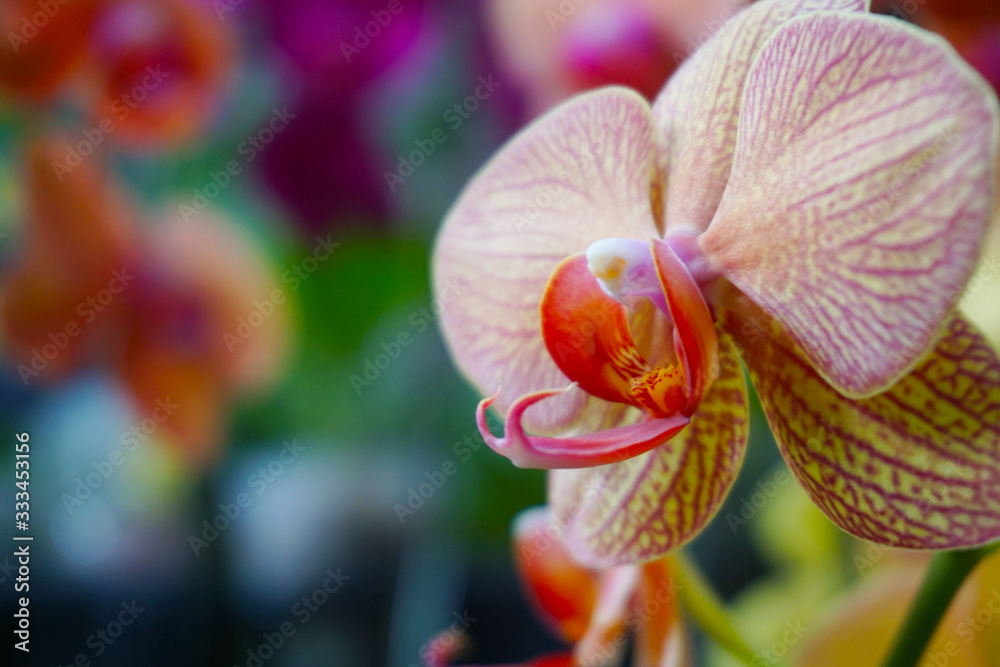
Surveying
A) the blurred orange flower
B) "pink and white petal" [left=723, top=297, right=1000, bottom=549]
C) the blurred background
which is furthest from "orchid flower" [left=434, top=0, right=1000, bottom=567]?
the blurred orange flower

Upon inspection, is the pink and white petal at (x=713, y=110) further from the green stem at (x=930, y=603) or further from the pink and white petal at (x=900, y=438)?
the green stem at (x=930, y=603)

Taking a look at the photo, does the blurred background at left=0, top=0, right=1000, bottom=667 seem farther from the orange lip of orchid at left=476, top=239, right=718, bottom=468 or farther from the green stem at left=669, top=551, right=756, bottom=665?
the orange lip of orchid at left=476, top=239, right=718, bottom=468

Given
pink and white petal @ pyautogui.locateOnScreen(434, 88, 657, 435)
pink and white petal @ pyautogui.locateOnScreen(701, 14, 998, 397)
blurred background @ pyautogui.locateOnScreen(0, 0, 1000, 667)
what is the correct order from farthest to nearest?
blurred background @ pyautogui.locateOnScreen(0, 0, 1000, 667), pink and white petal @ pyautogui.locateOnScreen(434, 88, 657, 435), pink and white petal @ pyautogui.locateOnScreen(701, 14, 998, 397)

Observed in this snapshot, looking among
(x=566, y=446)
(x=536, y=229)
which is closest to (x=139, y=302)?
(x=536, y=229)

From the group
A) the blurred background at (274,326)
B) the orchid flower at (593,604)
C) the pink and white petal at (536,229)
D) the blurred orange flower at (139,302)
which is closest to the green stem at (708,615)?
the orchid flower at (593,604)

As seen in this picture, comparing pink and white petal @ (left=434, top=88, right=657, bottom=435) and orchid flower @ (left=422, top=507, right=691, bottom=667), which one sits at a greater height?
pink and white petal @ (left=434, top=88, right=657, bottom=435)

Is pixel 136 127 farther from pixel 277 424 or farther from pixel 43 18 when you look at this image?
pixel 277 424
